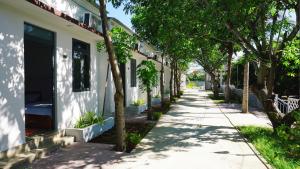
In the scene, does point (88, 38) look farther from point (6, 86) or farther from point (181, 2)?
point (6, 86)

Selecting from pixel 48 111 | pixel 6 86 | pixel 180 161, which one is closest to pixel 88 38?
pixel 48 111

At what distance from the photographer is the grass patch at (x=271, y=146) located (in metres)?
6.01

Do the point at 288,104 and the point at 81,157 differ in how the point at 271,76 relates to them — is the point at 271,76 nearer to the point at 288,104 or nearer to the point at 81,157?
the point at 288,104

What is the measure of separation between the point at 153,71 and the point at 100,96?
2651mm

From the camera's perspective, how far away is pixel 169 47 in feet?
69.4

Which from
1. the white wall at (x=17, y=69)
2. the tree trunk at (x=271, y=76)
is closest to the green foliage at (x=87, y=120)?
the white wall at (x=17, y=69)

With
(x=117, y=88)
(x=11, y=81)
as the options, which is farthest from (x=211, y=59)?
(x=11, y=81)

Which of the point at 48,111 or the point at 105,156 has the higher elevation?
the point at 48,111

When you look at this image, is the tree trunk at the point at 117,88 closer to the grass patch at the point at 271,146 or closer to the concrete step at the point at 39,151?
the concrete step at the point at 39,151

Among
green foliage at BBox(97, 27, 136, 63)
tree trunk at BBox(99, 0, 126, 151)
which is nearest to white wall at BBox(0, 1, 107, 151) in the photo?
green foliage at BBox(97, 27, 136, 63)

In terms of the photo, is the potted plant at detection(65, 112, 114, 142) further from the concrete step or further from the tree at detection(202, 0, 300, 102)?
the tree at detection(202, 0, 300, 102)

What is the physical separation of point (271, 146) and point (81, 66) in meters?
6.36

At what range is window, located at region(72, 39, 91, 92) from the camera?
11.2 m

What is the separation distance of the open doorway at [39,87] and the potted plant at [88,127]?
2.25ft
